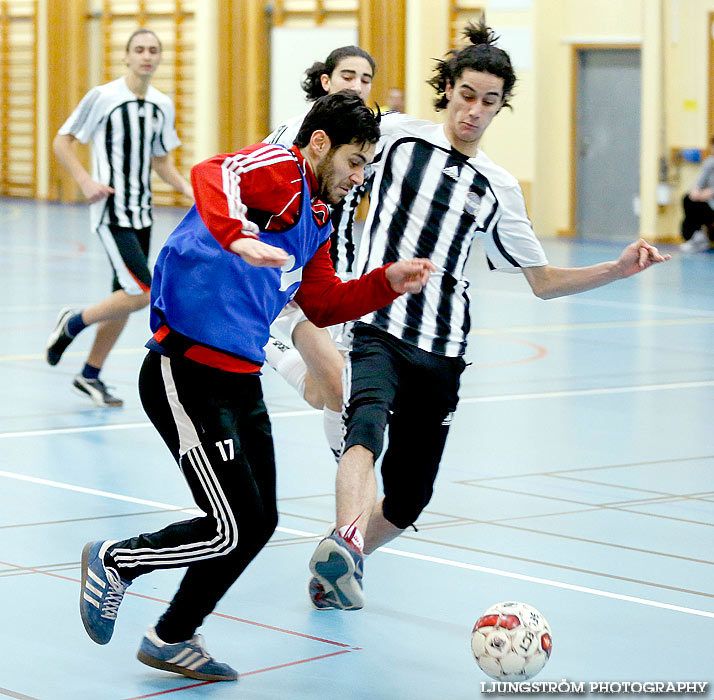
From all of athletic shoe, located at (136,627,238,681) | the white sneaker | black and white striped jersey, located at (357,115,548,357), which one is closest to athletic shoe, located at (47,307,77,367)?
black and white striped jersey, located at (357,115,548,357)

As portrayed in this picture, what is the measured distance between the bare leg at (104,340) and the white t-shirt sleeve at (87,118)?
112 cm

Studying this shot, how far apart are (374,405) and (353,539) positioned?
512 mm

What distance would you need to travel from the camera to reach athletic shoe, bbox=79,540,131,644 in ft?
12.7

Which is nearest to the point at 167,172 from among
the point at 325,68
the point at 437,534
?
the point at 325,68

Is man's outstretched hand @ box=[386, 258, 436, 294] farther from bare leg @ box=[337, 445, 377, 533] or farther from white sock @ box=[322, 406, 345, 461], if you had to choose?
white sock @ box=[322, 406, 345, 461]

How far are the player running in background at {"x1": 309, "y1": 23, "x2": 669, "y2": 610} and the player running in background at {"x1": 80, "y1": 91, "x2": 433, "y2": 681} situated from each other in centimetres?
61

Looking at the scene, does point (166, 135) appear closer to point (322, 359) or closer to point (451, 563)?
point (322, 359)

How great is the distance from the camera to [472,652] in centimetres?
396

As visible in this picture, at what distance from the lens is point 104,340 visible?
8.37 metres

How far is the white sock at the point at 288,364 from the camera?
239 inches

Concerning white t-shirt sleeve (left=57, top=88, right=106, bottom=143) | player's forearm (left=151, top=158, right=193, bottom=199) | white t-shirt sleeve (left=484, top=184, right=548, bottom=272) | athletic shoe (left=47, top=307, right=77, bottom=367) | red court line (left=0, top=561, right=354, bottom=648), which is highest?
white t-shirt sleeve (left=57, top=88, right=106, bottom=143)

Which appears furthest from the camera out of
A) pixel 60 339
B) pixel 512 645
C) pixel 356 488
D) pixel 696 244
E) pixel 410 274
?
pixel 696 244

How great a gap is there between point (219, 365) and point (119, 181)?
16.5 feet

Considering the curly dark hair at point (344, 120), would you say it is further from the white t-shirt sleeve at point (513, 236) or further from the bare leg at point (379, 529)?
the bare leg at point (379, 529)
